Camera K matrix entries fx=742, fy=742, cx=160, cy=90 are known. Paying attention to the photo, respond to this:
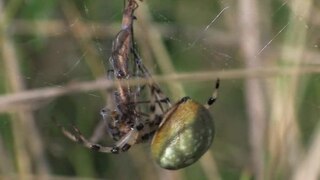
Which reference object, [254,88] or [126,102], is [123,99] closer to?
[126,102]

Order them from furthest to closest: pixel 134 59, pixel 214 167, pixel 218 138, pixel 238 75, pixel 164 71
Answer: pixel 218 138 → pixel 214 167 → pixel 164 71 → pixel 238 75 → pixel 134 59

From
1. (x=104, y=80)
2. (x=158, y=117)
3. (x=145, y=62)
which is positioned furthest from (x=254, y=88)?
(x=158, y=117)

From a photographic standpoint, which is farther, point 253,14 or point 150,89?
point 253,14

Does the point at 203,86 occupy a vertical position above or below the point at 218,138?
above

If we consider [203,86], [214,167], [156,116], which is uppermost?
[156,116]

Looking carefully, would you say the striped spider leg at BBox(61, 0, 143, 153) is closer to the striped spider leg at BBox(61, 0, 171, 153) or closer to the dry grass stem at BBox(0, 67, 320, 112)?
the striped spider leg at BBox(61, 0, 171, 153)

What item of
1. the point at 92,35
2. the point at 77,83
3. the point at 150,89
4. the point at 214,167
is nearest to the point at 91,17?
the point at 92,35

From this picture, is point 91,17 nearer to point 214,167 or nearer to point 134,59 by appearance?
point 214,167

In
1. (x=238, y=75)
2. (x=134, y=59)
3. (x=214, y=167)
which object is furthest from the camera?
(x=214, y=167)
